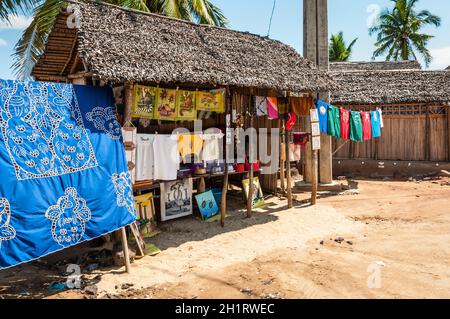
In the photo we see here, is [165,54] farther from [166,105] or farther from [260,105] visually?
[260,105]

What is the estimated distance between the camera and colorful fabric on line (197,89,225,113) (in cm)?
847

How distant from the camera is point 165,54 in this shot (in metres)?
7.48

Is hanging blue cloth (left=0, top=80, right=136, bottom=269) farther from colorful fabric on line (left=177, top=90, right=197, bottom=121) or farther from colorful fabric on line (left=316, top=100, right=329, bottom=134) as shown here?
colorful fabric on line (left=316, top=100, right=329, bottom=134)

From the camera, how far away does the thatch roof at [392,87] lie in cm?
1504

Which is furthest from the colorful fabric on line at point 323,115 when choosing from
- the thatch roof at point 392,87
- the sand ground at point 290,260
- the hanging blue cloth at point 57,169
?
the hanging blue cloth at point 57,169

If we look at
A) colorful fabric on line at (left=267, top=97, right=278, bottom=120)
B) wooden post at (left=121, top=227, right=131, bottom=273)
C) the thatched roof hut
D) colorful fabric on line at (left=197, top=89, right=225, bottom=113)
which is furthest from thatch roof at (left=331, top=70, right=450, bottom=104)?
wooden post at (left=121, top=227, right=131, bottom=273)

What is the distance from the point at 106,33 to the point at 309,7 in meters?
8.03

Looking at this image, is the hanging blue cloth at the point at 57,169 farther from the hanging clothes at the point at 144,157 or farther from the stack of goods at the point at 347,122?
the stack of goods at the point at 347,122

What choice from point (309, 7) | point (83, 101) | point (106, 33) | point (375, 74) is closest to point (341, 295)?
point (83, 101)

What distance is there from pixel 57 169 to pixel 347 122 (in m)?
9.15

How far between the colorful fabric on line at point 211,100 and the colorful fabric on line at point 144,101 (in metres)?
1.24

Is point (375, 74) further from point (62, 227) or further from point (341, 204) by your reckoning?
point (62, 227)

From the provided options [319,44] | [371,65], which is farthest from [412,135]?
[371,65]

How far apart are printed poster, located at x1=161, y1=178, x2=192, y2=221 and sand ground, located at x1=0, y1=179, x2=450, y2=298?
258 mm
